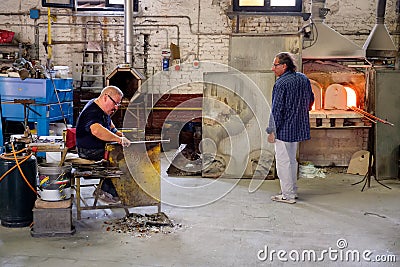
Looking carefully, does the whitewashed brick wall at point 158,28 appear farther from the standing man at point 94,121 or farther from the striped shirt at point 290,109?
the standing man at point 94,121

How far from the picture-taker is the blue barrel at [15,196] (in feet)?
13.9

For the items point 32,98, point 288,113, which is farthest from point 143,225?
point 32,98

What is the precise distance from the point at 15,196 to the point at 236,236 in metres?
1.94

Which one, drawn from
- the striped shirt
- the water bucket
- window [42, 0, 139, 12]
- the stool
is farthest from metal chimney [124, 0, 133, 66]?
the water bucket

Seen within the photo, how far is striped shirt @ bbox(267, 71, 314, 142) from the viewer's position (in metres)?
5.17

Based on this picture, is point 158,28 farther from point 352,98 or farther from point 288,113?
point 288,113

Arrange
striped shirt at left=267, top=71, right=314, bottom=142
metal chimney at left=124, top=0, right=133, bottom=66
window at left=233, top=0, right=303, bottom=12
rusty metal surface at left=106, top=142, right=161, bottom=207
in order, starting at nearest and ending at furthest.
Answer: rusty metal surface at left=106, top=142, right=161, bottom=207
striped shirt at left=267, top=71, right=314, bottom=142
metal chimney at left=124, top=0, right=133, bottom=66
window at left=233, top=0, right=303, bottom=12

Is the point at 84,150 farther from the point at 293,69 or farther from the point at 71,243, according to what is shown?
the point at 293,69

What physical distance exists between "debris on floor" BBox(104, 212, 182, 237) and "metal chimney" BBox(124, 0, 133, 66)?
13.9 feet

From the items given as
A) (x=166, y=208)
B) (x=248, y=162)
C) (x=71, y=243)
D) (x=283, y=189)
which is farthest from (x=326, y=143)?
(x=71, y=243)

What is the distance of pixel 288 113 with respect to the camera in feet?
17.1

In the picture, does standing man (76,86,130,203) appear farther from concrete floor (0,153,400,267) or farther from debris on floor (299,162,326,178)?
debris on floor (299,162,326,178)

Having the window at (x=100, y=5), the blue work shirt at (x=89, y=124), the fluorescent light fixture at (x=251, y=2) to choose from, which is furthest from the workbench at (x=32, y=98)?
the fluorescent light fixture at (x=251, y=2)

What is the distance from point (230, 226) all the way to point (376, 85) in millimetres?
3302
